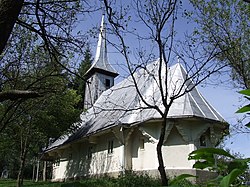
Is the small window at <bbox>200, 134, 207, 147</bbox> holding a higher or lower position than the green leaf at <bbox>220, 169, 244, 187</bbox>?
higher

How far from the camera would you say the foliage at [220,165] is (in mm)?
966

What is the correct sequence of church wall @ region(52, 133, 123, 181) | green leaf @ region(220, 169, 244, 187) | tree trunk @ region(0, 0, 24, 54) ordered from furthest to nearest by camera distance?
church wall @ region(52, 133, 123, 181) < tree trunk @ region(0, 0, 24, 54) < green leaf @ region(220, 169, 244, 187)

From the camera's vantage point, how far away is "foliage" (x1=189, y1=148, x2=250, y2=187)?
3.17 ft

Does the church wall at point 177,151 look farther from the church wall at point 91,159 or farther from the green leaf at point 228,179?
the green leaf at point 228,179

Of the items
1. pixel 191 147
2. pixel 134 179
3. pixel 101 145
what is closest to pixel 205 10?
pixel 191 147

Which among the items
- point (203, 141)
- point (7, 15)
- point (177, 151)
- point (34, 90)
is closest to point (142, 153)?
point (177, 151)

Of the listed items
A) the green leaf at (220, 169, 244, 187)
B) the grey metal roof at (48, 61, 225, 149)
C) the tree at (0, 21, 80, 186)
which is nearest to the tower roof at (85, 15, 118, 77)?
the tree at (0, 21, 80, 186)

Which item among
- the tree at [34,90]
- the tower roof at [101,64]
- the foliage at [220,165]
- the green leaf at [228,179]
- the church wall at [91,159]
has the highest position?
the tower roof at [101,64]

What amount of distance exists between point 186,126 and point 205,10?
6.64 m

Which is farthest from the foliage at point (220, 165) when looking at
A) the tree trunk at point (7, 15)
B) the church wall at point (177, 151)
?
the church wall at point (177, 151)

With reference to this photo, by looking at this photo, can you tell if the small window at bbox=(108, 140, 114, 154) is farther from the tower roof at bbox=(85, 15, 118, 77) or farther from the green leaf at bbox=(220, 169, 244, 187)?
the green leaf at bbox=(220, 169, 244, 187)

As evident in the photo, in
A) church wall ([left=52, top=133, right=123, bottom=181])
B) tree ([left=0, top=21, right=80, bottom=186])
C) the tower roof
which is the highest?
the tower roof

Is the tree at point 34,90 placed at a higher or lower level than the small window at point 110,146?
higher

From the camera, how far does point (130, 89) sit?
25953mm
